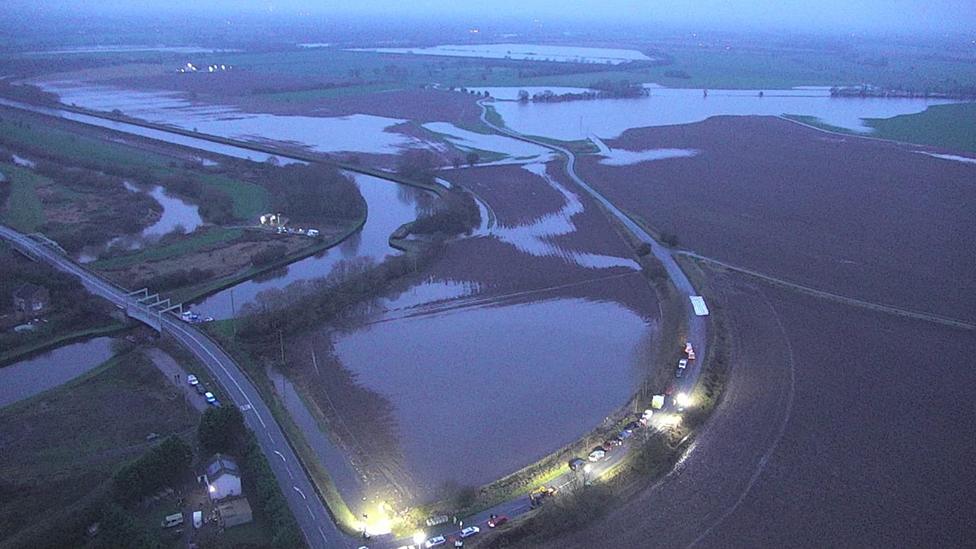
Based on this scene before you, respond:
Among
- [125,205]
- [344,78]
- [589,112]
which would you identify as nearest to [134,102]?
[344,78]

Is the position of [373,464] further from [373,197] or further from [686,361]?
[373,197]

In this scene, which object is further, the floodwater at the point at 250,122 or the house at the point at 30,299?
the floodwater at the point at 250,122

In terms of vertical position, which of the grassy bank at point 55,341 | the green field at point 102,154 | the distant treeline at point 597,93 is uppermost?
the distant treeline at point 597,93

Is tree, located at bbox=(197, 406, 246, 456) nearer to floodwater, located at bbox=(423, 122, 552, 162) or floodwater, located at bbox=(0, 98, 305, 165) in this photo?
floodwater, located at bbox=(0, 98, 305, 165)

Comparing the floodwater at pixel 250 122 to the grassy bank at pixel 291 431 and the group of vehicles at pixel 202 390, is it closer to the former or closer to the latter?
the grassy bank at pixel 291 431

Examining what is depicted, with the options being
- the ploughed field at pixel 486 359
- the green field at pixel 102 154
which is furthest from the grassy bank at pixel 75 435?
the green field at pixel 102 154
